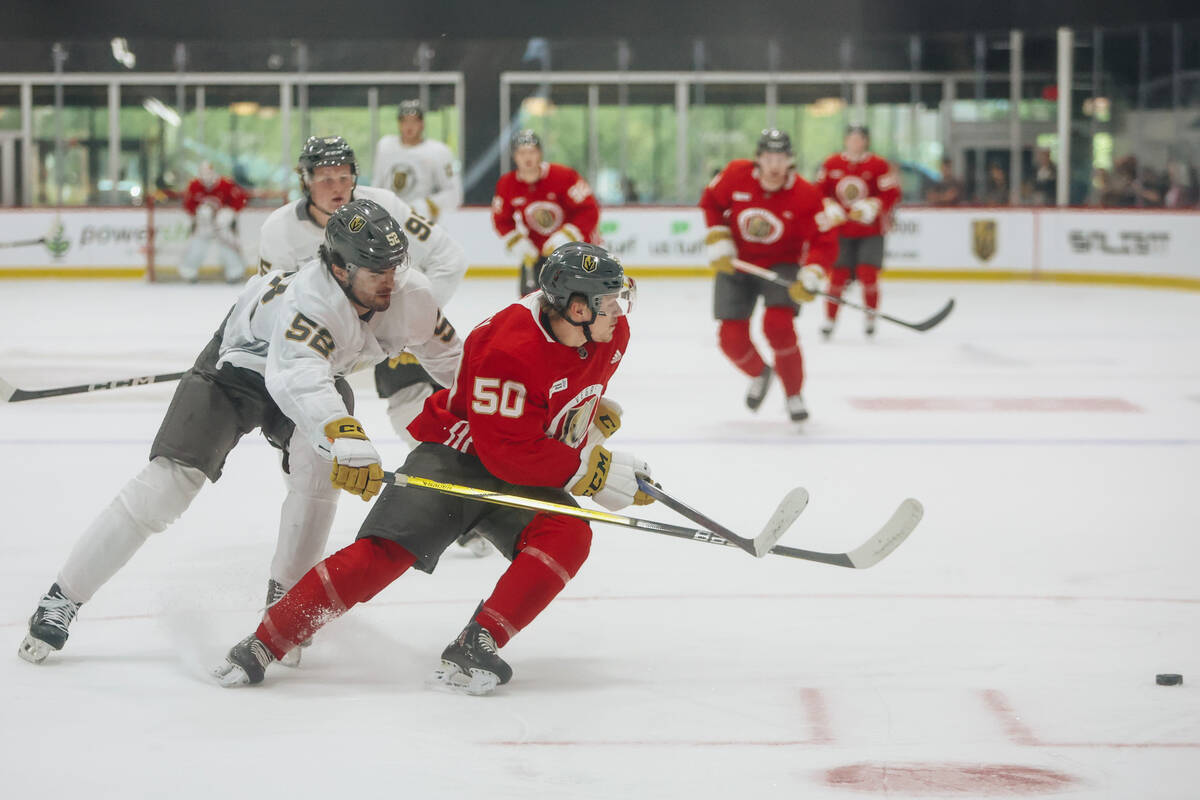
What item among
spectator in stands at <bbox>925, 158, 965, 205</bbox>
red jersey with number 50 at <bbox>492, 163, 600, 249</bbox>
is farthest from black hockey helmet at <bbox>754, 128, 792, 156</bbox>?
spectator in stands at <bbox>925, 158, 965, 205</bbox>

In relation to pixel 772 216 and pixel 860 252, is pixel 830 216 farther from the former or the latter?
pixel 860 252

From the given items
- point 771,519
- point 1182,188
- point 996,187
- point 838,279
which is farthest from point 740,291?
point 996,187

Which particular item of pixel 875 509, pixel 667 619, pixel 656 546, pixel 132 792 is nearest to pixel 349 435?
pixel 132 792

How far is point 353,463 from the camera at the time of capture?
2732 mm

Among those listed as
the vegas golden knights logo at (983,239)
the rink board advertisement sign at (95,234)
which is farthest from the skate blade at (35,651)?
the vegas golden knights logo at (983,239)

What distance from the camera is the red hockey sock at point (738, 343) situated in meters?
6.22

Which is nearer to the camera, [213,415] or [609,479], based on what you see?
[609,479]

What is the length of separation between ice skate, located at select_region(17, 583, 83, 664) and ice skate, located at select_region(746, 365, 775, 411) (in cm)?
368

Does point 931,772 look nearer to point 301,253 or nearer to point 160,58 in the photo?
point 301,253

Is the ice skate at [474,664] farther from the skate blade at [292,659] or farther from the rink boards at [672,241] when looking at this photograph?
the rink boards at [672,241]

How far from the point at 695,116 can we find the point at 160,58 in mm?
5775

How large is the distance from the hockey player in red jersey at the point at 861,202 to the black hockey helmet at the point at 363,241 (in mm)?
6762

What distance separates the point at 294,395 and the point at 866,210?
23.2 ft

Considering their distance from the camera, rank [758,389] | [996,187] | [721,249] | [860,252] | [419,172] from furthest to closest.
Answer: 1. [996,187]
2. [860,252]
3. [419,172]
4. [758,389]
5. [721,249]
